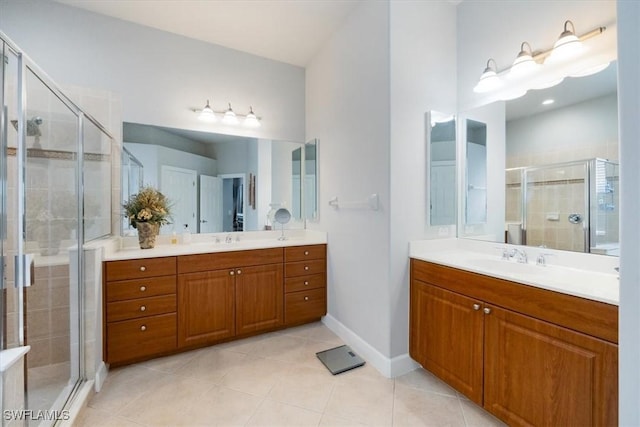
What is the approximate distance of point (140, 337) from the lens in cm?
204

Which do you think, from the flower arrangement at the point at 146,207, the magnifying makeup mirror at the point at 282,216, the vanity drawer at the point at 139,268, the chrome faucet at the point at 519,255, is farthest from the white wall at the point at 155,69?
the chrome faucet at the point at 519,255

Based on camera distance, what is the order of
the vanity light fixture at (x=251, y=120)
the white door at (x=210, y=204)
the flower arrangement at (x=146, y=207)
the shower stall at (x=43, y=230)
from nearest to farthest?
the shower stall at (x=43, y=230) → the flower arrangement at (x=146, y=207) → the white door at (x=210, y=204) → the vanity light fixture at (x=251, y=120)

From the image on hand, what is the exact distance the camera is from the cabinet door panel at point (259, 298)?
2410 mm

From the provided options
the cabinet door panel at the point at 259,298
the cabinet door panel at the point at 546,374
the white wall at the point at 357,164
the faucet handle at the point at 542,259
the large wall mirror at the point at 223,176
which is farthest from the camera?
the large wall mirror at the point at 223,176

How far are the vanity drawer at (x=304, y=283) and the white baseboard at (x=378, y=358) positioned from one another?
46 cm

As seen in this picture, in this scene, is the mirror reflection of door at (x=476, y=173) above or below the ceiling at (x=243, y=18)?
below

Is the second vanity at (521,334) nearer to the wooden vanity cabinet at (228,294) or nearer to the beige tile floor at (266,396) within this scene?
the beige tile floor at (266,396)

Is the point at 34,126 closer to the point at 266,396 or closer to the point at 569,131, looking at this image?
the point at 266,396

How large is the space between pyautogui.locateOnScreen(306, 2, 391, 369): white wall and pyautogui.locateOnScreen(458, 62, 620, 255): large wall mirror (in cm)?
86

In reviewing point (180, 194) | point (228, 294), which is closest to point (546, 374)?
point (228, 294)

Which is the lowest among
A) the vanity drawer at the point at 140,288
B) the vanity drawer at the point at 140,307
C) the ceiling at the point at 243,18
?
the vanity drawer at the point at 140,307

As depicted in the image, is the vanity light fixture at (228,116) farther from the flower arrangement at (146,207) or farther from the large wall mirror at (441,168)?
the large wall mirror at (441,168)

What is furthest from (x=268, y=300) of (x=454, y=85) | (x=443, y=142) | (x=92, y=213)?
(x=454, y=85)

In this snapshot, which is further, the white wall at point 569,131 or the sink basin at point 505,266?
the sink basin at point 505,266
